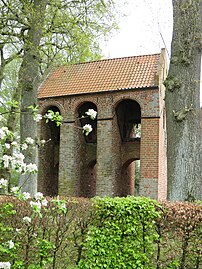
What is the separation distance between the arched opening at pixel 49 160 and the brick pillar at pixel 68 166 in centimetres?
160

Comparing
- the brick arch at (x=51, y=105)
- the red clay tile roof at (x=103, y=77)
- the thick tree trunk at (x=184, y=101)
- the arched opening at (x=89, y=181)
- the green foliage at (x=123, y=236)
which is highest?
the red clay tile roof at (x=103, y=77)

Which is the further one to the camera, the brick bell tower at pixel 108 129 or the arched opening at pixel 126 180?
the arched opening at pixel 126 180

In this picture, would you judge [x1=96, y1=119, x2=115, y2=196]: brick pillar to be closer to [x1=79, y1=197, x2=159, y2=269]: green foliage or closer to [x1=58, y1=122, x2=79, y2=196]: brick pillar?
[x1=58, y1=122, x2=79, y2=196]: brick pillar

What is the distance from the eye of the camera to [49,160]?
70.9ft

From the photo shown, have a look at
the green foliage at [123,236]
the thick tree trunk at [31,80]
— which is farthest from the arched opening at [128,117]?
the green foliage at [123,236]

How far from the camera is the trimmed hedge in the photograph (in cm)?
546

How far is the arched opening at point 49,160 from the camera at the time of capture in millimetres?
20939

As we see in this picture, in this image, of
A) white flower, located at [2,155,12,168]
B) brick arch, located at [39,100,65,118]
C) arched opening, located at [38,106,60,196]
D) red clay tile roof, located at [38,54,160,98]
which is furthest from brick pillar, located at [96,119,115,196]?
white flower, located at [2,155,12,168]

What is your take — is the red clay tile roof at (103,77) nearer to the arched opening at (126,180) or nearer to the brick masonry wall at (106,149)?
the brick masonry wall at (106,149)

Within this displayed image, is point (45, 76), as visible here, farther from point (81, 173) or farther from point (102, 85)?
point (81, 173)

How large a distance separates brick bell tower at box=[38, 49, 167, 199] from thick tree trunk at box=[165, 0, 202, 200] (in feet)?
29.5

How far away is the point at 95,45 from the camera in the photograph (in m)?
12.8

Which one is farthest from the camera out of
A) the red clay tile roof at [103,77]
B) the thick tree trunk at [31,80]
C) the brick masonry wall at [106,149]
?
the red clay tile roof at [103,77]

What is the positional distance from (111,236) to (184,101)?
4.00 meters
